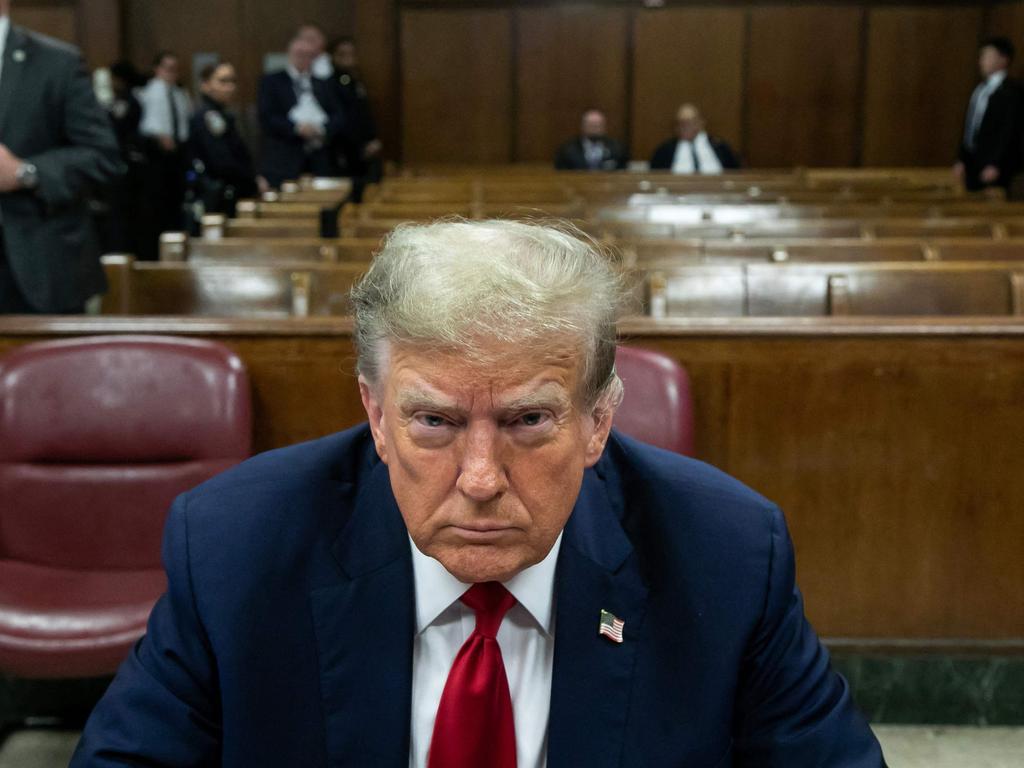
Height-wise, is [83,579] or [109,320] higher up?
[109,320]

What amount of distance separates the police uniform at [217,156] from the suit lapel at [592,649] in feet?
20.7

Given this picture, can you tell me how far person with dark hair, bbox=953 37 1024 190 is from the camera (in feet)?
25.7

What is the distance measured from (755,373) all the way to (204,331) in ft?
3.86

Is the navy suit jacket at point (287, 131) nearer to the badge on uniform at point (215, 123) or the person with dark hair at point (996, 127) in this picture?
the badge on uniform at point (215, 123)

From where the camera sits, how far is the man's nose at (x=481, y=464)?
1031mm

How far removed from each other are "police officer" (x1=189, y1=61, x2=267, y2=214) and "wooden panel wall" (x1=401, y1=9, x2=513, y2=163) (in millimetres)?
3711

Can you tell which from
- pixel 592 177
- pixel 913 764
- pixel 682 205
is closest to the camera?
pixel 913 764

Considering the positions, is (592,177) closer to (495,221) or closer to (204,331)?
(204,331)

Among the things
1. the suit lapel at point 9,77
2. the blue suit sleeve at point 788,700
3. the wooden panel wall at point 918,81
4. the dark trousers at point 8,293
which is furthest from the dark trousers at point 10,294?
the wooden panel wall at point 918,81

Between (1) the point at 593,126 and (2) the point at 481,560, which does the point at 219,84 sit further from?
(2) the point at 481,560

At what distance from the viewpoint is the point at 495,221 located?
3.77 ft

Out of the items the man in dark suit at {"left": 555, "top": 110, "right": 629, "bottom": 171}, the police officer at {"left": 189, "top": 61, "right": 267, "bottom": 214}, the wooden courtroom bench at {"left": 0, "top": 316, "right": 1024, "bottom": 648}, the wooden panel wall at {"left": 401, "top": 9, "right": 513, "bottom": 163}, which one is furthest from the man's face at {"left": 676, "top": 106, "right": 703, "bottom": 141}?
the wooden courtroom bench at {"left": 0, "top": 316, "right": 1024, "bottom": 648}

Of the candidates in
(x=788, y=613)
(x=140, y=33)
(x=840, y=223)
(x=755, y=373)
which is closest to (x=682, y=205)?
(x=840, y=223)

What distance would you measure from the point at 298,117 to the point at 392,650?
279 inches
